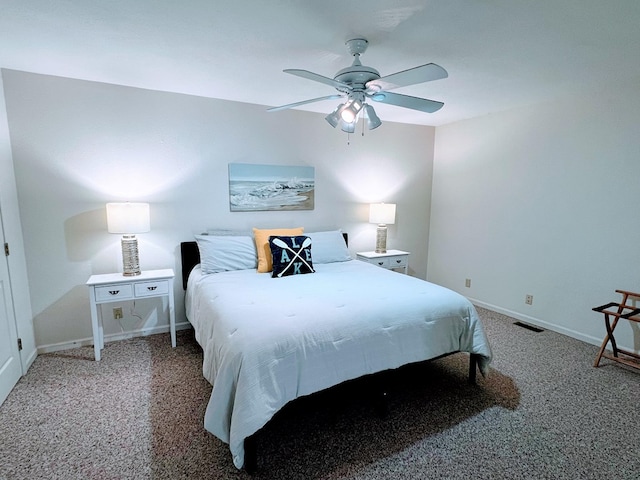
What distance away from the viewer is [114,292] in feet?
9.27

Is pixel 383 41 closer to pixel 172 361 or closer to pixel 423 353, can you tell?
pixel 423 353

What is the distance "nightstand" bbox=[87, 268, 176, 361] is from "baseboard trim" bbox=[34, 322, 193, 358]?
17 cm

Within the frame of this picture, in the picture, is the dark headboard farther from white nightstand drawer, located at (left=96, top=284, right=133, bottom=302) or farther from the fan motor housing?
the fan motor housing

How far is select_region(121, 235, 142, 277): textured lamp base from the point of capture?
9.78ft

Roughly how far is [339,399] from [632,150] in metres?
3.28

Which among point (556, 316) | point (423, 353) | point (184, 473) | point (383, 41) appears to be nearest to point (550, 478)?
point (423, 353)

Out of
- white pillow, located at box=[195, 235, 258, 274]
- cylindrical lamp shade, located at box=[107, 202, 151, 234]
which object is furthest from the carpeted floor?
cylindrical lamp shade, located at box=[107, 202, 151, 234]

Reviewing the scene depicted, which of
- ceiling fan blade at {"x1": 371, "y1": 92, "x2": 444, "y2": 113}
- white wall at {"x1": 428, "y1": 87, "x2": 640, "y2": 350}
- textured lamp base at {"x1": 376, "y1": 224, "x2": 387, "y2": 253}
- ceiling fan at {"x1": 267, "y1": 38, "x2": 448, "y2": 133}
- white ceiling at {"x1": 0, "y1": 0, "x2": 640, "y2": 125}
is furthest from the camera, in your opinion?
textured lamp base at {"x1": 376, "y1": 224, "x2": 387, "y2": 253}

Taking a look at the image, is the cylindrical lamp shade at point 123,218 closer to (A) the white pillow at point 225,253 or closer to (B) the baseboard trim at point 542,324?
(A) the white pillow at point 225,253

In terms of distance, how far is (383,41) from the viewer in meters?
2.16

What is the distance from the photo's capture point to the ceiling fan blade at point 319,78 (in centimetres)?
187

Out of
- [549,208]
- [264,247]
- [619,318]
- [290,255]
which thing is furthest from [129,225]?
[619,318]

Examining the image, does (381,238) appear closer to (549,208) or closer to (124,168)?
(549,208)

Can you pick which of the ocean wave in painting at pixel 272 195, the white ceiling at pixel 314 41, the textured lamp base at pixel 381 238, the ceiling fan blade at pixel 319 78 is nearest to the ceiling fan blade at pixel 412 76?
the ceiling fan blade at pixel 319 78
